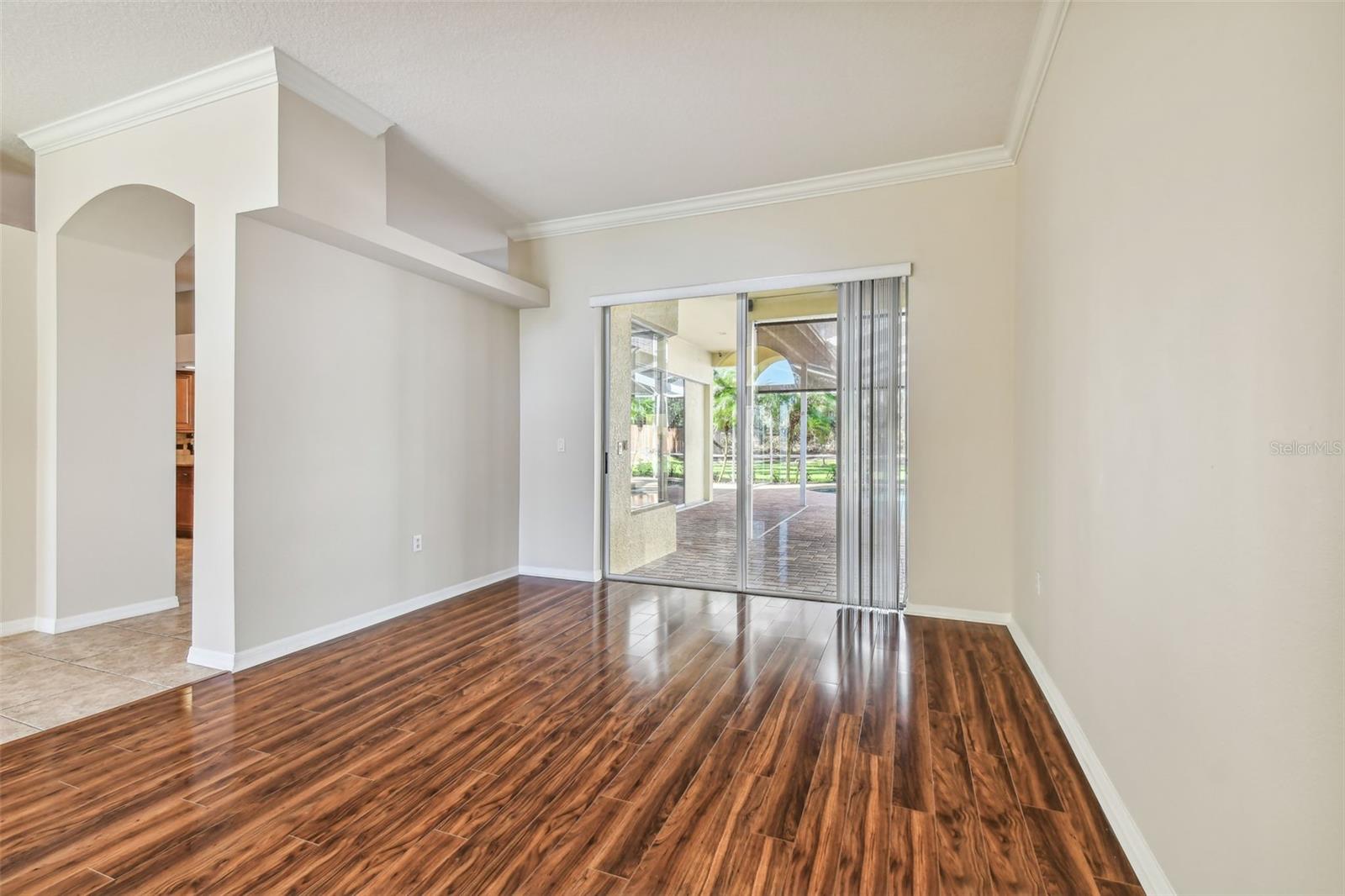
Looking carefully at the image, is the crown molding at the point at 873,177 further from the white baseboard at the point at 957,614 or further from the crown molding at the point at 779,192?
the white baseboard at the point at 957,614

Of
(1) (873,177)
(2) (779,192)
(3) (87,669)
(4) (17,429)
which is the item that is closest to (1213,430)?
(1) (873,177)

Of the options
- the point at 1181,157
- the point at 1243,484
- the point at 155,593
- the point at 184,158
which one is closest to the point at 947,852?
the point at 1243,484

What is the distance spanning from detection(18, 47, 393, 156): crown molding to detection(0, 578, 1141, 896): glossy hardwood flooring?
9.75 feet

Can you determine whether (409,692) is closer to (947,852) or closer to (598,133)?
(947,852)

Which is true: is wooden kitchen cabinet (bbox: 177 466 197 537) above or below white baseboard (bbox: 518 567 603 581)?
above

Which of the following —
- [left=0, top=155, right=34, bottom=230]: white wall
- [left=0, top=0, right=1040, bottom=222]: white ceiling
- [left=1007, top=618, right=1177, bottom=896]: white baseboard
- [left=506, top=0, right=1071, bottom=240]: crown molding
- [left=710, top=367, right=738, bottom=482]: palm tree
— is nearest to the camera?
[left=1007, top=618, right=1177, bottom=896]: white baseboard

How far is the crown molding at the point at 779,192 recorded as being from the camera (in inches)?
153

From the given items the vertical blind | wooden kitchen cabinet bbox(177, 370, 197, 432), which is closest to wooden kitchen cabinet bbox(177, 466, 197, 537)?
wooden kitchen cabinet bbox(177, 370, 197, 432)

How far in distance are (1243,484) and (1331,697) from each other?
42 cm

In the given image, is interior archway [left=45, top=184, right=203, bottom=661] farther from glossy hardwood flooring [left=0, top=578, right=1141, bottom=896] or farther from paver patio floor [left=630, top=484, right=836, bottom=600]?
paver patio floor [left=630, top=484, right=836, bottom=600]

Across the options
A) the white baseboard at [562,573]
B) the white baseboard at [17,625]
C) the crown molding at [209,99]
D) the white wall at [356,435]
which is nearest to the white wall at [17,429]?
the white baseboard at [17,625]

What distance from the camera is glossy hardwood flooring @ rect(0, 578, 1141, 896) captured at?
166 centimetres

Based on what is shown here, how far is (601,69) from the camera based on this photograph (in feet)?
9.87

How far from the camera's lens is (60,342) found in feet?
12.1
